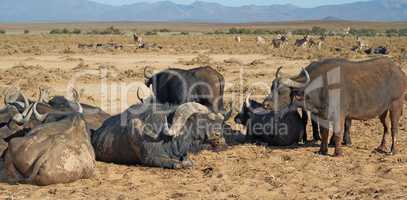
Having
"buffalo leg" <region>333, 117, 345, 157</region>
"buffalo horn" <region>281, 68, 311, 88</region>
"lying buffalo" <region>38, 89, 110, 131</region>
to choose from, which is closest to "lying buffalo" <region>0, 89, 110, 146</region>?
"lying buffalo" <region>38, 89, 110, 131</region>

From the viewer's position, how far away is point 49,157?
7672 millimetres

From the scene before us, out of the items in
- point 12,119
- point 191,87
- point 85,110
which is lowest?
point 85,110

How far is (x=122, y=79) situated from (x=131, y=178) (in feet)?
39.8

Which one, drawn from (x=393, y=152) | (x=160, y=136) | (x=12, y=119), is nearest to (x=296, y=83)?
(x=393, y=152)

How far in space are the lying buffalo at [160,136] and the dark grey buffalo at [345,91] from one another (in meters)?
1.57

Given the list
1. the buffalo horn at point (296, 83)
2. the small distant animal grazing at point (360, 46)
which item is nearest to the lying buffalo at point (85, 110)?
the buffalo horn at point (296, 83)

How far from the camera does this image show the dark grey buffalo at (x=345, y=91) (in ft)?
30.4

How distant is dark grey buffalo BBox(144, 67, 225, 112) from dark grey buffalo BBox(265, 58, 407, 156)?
7.31ft

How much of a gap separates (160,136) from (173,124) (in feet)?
0.97

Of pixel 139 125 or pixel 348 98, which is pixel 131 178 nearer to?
pixel 139 125

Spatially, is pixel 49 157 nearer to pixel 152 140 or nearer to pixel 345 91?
pixel 152 140

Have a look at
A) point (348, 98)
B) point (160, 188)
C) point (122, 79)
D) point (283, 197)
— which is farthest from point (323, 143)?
point (122, 79)

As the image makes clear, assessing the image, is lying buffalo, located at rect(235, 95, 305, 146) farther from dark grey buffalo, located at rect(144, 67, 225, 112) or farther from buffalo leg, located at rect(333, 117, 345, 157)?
buffalo leg, located at rect(333, 117, 345, 157)

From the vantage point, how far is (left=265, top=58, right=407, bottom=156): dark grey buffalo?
364 inches
